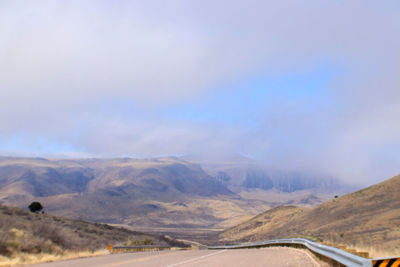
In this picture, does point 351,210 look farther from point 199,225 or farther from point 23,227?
point 199,225

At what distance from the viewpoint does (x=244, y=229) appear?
11256cm

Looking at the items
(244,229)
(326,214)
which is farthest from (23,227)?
(244,229)

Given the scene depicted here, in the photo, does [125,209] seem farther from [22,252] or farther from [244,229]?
[22,252]

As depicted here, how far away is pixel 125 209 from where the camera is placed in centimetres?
19662

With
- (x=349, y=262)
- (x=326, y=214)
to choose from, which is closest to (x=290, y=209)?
(x=326, y=214)

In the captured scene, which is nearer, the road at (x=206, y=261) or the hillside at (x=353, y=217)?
the road at (x=206, y=261)

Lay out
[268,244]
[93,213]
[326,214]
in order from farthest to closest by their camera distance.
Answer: [93,213]
[326,214]
[268,244]

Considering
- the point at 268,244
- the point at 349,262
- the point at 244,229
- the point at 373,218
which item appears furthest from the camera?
the point at 244,229

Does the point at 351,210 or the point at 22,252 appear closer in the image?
the point at 22,252

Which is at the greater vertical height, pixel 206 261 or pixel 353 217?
pixel 206 261

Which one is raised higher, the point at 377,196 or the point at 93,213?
the point at 377,196

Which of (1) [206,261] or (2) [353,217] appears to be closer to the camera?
(1) [206,261]

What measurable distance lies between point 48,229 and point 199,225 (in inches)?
6275

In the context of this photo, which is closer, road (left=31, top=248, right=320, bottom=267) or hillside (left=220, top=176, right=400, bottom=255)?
road (left=31, top=248, right=320, bottom=267)
